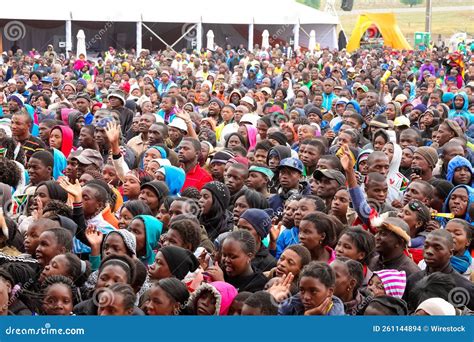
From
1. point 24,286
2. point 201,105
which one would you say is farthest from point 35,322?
point 201,105

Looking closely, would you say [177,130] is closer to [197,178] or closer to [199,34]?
[197,178]

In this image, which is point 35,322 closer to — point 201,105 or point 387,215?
point 387,215

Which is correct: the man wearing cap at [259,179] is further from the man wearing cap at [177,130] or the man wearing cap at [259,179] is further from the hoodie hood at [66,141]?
the hoodie hood at [66,141]

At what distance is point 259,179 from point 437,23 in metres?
55.1

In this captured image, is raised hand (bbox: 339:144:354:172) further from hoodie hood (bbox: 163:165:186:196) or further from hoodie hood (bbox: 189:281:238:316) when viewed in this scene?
hoodie hood (bbox: 189:281:238:316)

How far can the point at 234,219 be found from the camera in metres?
6.88

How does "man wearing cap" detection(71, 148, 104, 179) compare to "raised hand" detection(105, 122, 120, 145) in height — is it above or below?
below

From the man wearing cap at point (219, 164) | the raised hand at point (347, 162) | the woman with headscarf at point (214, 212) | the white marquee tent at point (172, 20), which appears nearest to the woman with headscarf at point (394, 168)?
the raised hand at point (347, 162)

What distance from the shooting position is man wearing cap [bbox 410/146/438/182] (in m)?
8.38

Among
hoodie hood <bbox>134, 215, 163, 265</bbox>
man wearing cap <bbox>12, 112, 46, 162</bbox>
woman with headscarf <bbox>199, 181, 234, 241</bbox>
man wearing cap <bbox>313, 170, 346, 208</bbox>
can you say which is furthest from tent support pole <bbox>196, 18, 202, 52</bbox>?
hoodie hood <bbox>134, 215, 163, 265</bbox>

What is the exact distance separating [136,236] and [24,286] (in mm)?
986

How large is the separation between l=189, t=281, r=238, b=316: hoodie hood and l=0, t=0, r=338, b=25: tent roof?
89.5ft

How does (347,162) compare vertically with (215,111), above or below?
above

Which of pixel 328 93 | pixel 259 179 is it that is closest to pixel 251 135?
pixel 259 179
